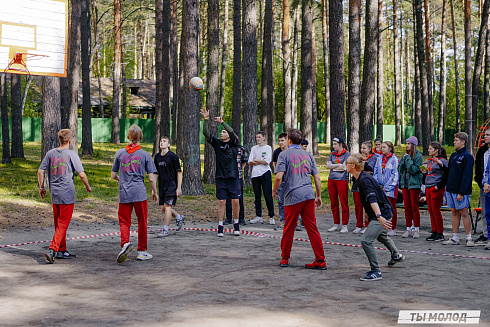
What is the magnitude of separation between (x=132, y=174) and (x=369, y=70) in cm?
1194

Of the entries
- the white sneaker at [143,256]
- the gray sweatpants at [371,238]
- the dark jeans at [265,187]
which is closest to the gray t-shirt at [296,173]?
the gray sweatpants at [371,238]

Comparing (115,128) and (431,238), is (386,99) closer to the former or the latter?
(115,128)

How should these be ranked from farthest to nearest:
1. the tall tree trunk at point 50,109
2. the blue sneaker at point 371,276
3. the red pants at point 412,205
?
the tall tree trunk at point 50,109, the red pants at point 412,205, the blue sneaker at point 371,276

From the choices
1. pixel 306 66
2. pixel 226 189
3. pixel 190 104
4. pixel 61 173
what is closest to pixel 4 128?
pixel 190 104

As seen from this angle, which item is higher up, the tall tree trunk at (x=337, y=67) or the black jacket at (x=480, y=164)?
the tall tree trunk at (x=337, y=67)

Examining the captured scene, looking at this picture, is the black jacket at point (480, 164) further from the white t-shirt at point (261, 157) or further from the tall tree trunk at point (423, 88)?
the tall tree trunk at point (423, 88)

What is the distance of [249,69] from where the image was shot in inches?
685

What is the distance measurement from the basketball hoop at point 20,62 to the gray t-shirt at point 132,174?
6.82 meters

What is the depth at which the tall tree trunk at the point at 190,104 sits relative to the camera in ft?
50.4

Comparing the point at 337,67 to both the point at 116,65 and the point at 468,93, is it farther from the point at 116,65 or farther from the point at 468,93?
the point at 116,65

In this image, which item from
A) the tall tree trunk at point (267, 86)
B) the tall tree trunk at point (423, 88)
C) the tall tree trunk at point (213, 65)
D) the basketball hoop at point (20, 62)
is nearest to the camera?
the basketball hoop at point (20, 62)

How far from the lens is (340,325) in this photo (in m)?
5.01

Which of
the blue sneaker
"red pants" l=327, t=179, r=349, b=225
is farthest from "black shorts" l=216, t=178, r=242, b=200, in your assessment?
the blue sneaker

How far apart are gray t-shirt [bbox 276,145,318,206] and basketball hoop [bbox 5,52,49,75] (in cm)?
852
